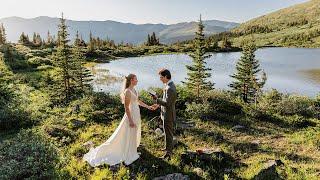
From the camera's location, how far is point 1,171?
13727mm

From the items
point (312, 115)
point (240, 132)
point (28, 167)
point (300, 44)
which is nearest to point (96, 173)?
point (28, 167)

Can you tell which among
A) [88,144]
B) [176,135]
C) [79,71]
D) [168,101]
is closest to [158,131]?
[176,135]

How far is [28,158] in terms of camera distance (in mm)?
14664

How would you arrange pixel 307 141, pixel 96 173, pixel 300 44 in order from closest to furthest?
pixel 96 173
pixel 307 141
pixel 300 44

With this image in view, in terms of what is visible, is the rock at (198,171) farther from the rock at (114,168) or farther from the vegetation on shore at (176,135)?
the rock at (114,168)

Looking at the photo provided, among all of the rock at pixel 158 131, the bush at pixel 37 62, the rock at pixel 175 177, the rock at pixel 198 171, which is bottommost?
the rock at pixel 198 171

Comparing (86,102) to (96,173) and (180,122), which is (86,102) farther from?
(96,173)

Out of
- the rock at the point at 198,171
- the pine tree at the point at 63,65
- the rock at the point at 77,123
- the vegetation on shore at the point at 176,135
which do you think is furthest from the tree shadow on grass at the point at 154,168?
the pine tree at the point at 63,65

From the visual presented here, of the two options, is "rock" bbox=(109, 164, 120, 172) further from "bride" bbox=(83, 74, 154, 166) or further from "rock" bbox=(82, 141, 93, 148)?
"rock" bbox=(82, 141, 93, 148)

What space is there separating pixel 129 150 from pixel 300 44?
537 ft

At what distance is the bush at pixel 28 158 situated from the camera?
13586mm

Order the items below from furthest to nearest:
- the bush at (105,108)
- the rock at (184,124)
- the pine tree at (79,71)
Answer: the pine tree at (79,71)
the bush at (105,108)
the rock at (184,124)

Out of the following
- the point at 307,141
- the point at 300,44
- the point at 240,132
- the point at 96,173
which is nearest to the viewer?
the point at 96,173

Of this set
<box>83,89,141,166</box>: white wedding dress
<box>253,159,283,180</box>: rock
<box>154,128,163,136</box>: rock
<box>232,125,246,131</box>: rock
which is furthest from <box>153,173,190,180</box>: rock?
<box>232,125,246,131</box>: rock
